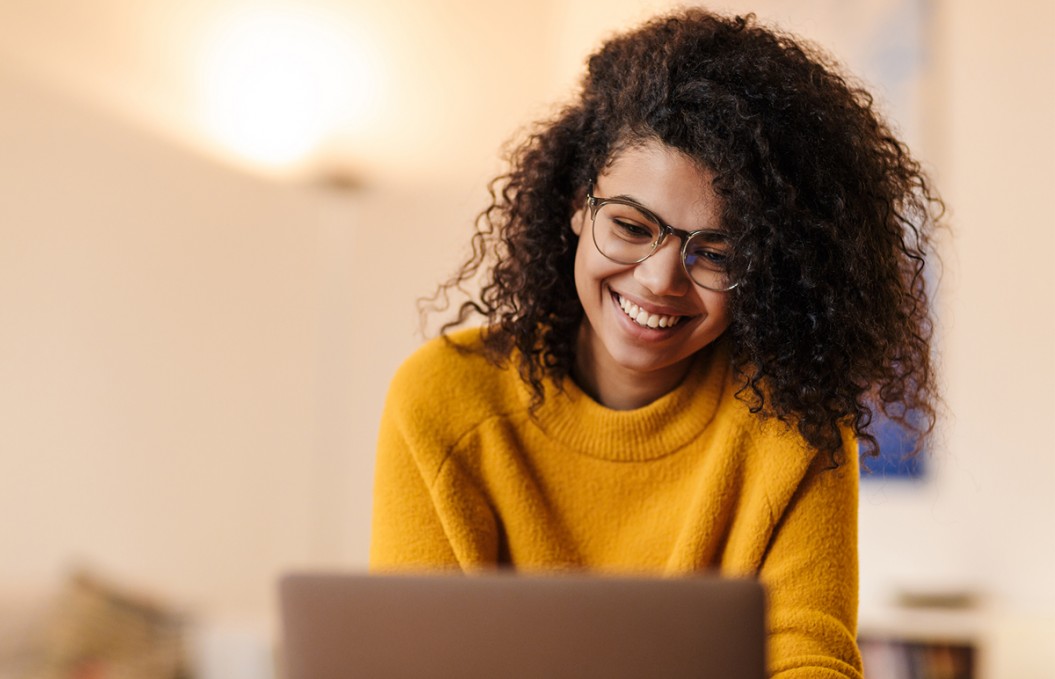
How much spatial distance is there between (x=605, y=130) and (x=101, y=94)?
230 cm

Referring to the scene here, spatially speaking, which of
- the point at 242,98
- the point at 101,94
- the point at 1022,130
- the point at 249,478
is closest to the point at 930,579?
the point at 1022,130

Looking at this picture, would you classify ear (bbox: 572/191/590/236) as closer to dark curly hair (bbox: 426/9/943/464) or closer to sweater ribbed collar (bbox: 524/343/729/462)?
dark curly hair (bbox: 426/9/943/464)

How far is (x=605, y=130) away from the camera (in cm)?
124

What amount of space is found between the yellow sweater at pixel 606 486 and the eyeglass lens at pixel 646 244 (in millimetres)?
199

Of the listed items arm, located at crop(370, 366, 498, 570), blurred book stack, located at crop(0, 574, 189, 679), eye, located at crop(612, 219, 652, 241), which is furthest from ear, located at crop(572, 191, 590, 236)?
blurred book stack, located at crop(0, 574, 189, 679)

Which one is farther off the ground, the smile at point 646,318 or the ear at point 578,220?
the ear at point 578,220

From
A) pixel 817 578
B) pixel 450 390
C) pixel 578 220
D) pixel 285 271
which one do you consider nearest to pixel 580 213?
pixel 578 220

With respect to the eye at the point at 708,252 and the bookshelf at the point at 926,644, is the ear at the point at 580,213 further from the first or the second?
Answer: the bookshelf at the point at 926,644

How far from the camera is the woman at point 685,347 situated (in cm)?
117

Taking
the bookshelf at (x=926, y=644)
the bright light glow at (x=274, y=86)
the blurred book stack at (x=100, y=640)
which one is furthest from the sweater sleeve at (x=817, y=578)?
the bright light glow at (x=274, y=86)

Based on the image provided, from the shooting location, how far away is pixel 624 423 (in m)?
1.32

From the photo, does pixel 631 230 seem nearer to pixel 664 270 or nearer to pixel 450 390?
pixel 664 270

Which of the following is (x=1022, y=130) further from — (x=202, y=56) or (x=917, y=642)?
(x=202, y=56)

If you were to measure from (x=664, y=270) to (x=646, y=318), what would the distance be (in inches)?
2.6
